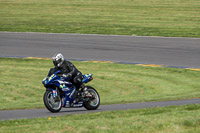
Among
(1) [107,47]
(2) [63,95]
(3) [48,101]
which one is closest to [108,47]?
(1) [107,47]

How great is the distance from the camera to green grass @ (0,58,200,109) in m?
15.3

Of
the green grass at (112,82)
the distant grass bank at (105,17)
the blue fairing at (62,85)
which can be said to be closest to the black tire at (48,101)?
the blue fairing at (62,85)

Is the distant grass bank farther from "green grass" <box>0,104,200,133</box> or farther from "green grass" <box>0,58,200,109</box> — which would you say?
"green grass" <box>0,104,200,133</box>

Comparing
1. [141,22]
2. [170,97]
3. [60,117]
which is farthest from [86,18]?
[60,117]

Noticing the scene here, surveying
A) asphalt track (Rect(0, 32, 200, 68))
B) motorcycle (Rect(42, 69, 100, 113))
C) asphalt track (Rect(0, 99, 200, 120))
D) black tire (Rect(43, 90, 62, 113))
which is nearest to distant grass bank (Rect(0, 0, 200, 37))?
asphalt track (Rect(0, 32, 200, 68))

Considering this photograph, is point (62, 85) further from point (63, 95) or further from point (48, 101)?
point (48, 101)

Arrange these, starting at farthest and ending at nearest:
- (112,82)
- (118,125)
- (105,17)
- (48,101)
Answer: (105,17), (112,82), (48,101), (118,125)

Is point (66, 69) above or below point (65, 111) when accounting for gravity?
above

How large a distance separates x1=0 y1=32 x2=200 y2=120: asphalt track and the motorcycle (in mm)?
10283

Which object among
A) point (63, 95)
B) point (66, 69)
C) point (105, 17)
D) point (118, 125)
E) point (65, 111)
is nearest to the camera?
point (118, 125)

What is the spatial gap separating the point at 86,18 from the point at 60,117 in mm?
29421

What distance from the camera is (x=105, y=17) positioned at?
4003 cm

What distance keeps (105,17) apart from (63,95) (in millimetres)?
28229

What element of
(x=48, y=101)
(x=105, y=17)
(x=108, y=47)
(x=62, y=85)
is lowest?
(x=48, y=101)
